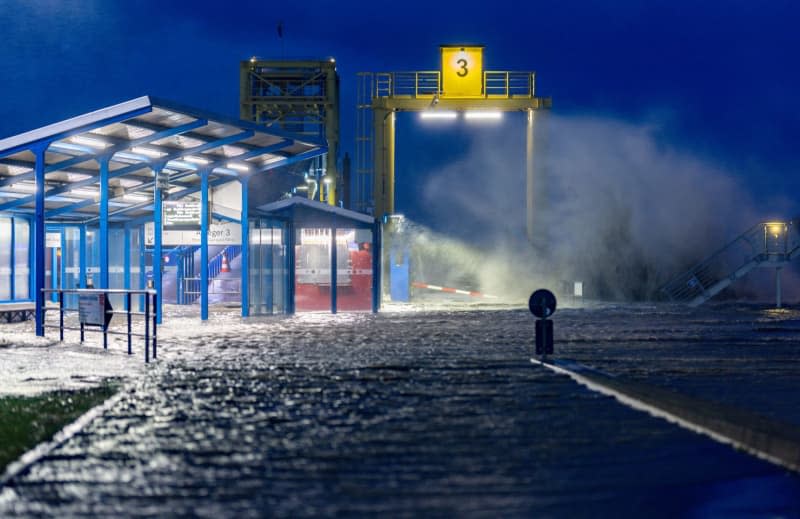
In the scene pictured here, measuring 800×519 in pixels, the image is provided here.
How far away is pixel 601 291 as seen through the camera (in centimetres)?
4703

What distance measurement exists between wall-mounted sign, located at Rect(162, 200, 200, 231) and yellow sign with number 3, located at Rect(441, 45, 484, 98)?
13364mm

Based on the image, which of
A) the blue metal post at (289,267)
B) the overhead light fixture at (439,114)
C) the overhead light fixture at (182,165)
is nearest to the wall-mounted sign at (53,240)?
the overhead light fixture at (182,165)

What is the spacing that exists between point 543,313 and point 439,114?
2347 centimetres

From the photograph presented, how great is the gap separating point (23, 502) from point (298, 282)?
26.2 metres

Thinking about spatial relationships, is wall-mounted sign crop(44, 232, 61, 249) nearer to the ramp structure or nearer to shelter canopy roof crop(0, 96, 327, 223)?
shelter canopy roof crop(0, 96, 327, 223)

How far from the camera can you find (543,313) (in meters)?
15.4

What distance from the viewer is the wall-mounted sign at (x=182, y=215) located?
27.3 meters

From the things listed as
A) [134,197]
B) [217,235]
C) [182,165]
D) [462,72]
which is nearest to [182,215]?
[182,165]

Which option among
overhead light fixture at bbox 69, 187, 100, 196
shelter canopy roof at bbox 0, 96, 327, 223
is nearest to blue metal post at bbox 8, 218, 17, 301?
shelter canopy roof at bbox 0, 96, 327, 223

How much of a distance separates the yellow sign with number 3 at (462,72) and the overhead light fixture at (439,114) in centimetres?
77

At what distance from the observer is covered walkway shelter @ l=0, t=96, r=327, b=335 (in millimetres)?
20766

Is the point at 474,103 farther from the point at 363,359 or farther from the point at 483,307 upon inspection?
the point at 363,359

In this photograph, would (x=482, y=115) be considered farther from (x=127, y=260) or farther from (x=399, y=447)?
(x=399, y=447)

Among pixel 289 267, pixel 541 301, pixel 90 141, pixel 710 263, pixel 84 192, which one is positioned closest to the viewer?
pixel 541 301
